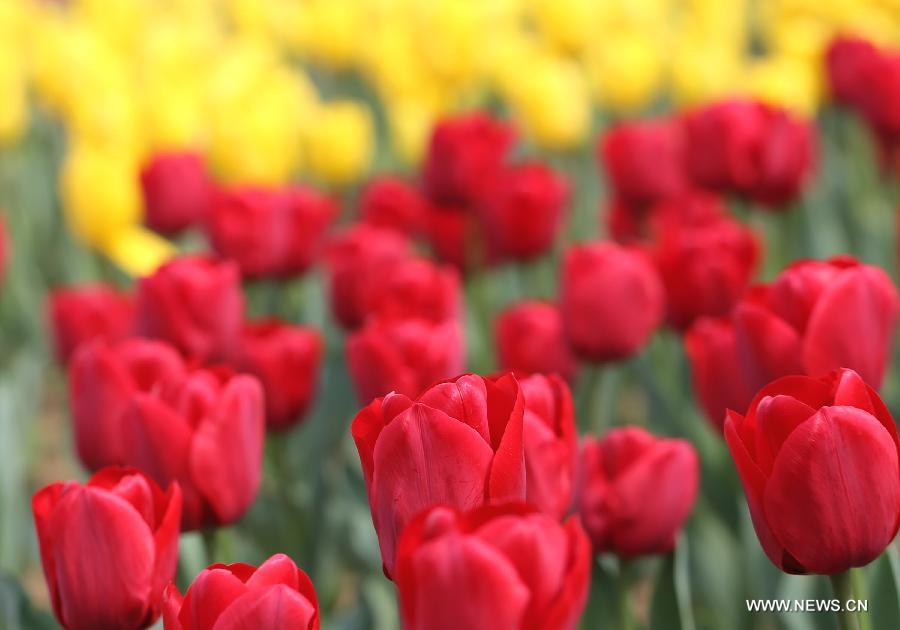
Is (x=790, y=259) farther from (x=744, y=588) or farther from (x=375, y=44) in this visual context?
(x=375, y=44)

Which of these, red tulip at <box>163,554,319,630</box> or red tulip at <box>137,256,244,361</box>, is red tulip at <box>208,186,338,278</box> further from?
→ red tulip at <box>163,554,319,630</box>

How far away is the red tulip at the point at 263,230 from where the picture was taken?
1.95m

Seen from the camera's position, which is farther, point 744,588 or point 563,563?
point 744,588

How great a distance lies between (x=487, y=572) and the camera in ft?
1.97

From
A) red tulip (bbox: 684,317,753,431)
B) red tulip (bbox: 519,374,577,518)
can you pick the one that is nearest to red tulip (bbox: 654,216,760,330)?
red tulip (bbox: 684,317,753,431)

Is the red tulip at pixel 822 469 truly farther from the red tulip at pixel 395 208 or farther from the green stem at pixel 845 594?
the red tulip at pixel 395 208

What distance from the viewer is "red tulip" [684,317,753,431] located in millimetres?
1139

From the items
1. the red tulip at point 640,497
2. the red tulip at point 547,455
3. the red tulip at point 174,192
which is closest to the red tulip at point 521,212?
the red tulip at point 174,192

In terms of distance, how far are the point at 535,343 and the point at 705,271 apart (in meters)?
0.23

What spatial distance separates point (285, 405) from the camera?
149 cm

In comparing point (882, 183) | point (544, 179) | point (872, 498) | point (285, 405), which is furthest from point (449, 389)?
point (882, 183)

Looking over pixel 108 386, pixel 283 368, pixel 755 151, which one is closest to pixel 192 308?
pixel 283 368

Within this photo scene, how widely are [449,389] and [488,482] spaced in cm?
6

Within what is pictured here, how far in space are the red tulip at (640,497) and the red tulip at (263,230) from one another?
962 millimetres
